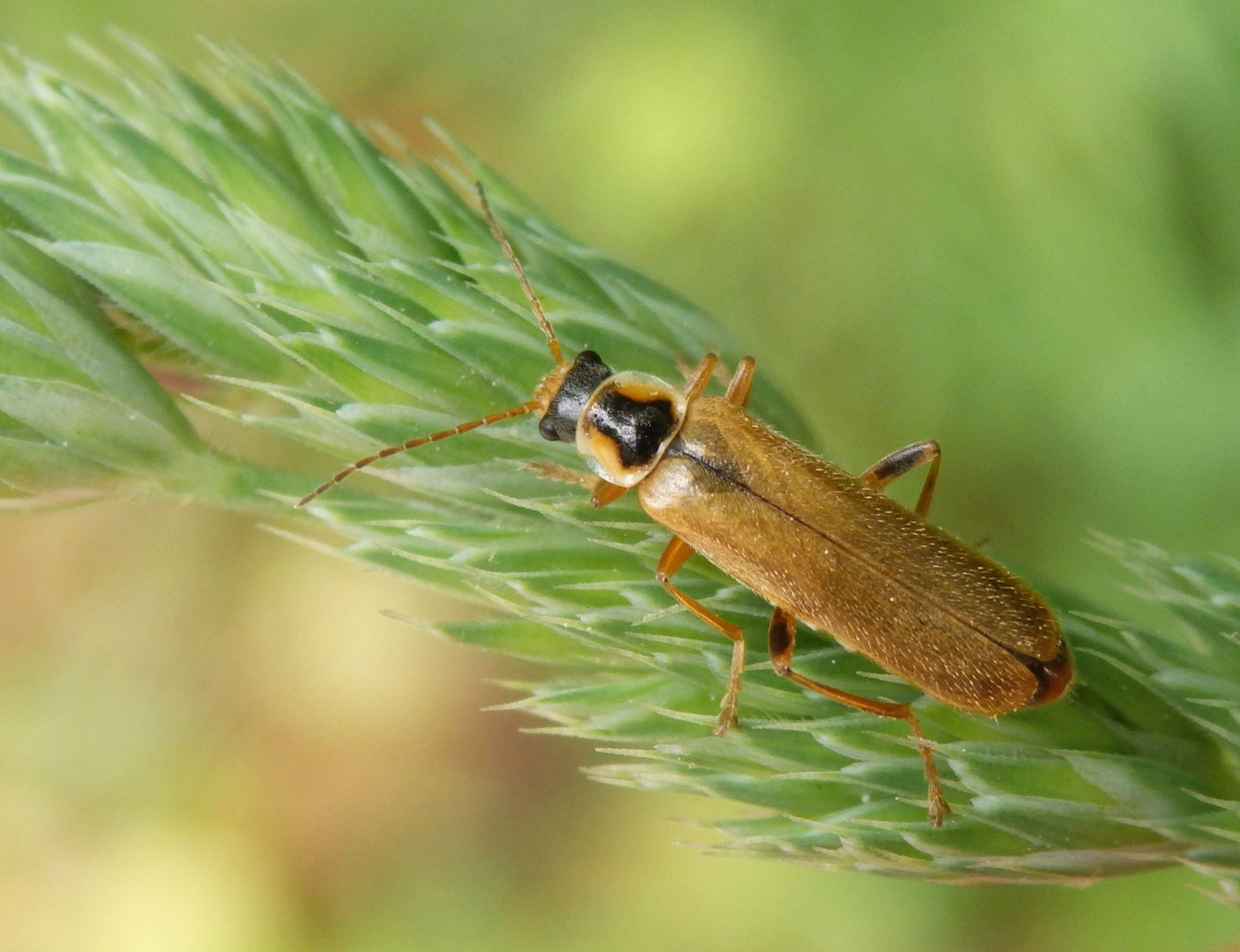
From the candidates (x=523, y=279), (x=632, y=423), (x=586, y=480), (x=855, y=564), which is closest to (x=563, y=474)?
(x=586, y=480)

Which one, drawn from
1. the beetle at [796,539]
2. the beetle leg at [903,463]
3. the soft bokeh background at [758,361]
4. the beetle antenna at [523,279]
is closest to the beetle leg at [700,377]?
the beetle at [796,539]

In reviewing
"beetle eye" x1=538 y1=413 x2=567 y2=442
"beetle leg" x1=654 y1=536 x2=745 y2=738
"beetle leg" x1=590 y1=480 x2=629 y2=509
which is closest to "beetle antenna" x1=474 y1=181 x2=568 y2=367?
"beetle eye" x1=538 y1=413 x2=567 y2=442

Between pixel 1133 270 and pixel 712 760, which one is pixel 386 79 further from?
pixel 712 760

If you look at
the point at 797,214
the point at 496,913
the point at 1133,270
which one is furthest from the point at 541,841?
the point at 1133,270

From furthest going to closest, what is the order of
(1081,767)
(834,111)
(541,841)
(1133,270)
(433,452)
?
(541,841)
(834,111)
(1133,270)
(433,452)
(1081,767)

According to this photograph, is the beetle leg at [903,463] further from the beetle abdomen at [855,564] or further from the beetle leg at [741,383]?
the beetle leg at [741,383]

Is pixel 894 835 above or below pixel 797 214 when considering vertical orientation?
Result: below

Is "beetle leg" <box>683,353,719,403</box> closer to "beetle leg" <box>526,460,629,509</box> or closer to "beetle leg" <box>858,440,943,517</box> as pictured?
"beetle leg" <box>526,460,629,509</box>
